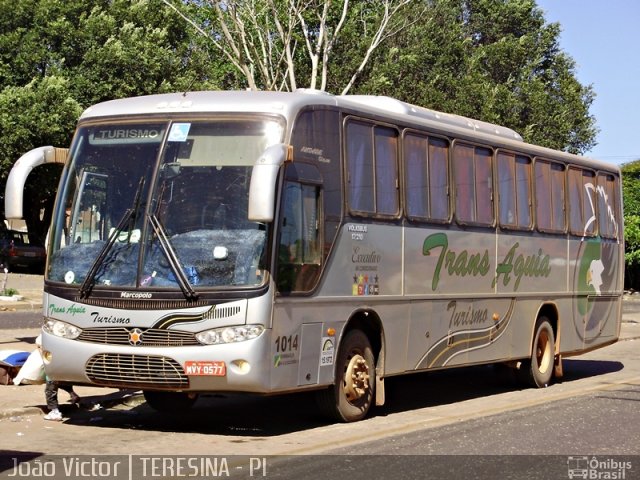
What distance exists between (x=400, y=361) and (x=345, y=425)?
58.8 inches

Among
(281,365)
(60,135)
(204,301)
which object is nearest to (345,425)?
(281,365)

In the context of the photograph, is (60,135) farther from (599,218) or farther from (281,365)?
(281,365)

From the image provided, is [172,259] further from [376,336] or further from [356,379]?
[376,336]

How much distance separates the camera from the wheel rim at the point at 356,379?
12461 millimetres

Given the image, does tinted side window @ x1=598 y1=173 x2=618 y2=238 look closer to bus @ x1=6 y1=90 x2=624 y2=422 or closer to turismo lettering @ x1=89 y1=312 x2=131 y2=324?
bus @ x1=6 y1=90 x2=624 y2=422

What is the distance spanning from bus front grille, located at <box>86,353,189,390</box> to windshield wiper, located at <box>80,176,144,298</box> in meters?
0.65

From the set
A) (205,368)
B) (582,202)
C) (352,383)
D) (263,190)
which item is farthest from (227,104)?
(582,202)

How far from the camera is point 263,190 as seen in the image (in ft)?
34.1

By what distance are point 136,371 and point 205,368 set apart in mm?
659

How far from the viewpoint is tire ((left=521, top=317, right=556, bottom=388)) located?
1718cm

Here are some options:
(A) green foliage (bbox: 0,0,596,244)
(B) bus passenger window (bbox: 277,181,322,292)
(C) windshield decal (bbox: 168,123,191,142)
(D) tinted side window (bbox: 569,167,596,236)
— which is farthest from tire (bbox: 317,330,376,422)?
(A) green foliage (bbox: 0,0,596,244)

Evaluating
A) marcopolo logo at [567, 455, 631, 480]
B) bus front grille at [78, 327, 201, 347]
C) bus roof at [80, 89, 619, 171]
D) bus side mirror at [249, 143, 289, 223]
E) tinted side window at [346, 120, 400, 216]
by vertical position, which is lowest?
marcopolo logo at [567, 455, 631, 480]

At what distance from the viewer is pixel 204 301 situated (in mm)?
10961

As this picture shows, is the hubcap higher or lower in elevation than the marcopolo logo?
higher
